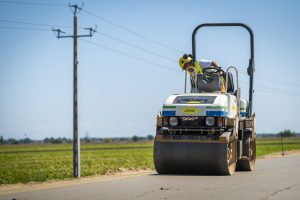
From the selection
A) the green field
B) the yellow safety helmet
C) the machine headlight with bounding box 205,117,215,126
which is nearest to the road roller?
the machine headlight with bounding box 205,117,215,126

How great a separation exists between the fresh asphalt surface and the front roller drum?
0.41 metres

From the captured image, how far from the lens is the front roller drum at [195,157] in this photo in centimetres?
1927

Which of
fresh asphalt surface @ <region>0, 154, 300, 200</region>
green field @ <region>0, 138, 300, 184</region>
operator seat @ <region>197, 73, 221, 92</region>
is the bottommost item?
fresh asphalt surface @ <region>0, 154, 300, 200</region>

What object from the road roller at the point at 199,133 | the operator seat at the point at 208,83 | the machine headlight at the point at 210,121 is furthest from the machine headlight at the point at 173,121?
the operator seat at the point at 208,83

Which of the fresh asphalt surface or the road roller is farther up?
the road roller

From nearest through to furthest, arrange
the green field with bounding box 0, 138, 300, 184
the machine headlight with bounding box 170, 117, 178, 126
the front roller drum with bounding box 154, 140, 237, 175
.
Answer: the front roller drum with bounding box 154, 140, 237, 175, the machine headlight with bounding box 170, 117, 178, 126, the green field with bounding box 0, 138, 300, 184

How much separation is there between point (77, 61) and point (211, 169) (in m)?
6.65

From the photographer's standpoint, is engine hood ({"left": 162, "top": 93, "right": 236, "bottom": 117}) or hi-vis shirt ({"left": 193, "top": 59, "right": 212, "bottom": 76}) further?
hi-vis shirt ({"left": 193, "top": 59, "right": 212, "bottom": 76})

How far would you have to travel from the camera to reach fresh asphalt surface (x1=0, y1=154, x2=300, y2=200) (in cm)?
1414

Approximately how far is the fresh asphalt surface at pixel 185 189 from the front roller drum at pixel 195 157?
1.36ft

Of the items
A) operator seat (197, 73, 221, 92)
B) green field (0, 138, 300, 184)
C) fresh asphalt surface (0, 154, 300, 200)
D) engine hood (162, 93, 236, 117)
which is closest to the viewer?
fresh asphalt surface (0, 154, 300, 200)

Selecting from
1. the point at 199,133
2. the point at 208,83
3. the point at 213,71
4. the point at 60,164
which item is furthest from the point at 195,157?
the point at 60,164

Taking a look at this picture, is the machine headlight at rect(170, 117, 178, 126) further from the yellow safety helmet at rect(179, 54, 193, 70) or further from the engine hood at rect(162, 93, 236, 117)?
the yellow safety helmet at rect(179, 54, 193, 70)

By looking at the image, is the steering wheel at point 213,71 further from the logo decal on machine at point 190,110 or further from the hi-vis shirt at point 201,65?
the logo decal on machine at point 190,110
